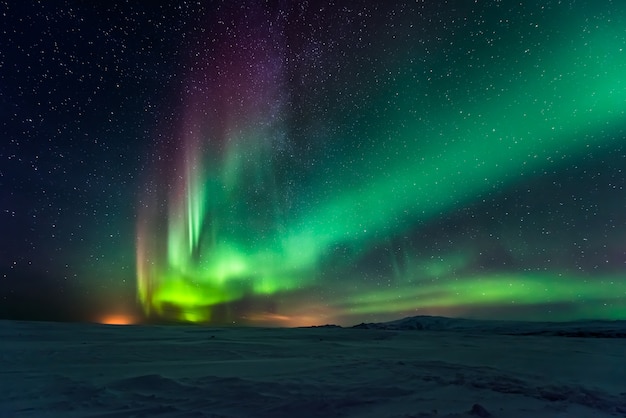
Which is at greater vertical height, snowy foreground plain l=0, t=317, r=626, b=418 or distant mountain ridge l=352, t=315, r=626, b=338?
snowy foreground plain l=0, t=317, r=626, b=418

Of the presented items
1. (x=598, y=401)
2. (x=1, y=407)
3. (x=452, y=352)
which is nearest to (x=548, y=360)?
(x=452, y=352)

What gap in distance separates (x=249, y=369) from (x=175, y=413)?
7.46 feet

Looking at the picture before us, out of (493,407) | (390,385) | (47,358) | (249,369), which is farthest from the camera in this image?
(47,358)

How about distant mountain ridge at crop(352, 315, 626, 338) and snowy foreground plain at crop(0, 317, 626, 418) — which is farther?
distant mountain ridge at crop(352, 315, 626, 338)

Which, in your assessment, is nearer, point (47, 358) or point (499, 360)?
point (47, 358)

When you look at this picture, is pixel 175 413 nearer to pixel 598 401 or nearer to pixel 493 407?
pixel 493 407

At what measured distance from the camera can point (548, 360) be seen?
23.4 ft

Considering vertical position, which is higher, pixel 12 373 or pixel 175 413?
pixel 12 373

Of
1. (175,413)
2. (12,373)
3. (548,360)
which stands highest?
(12,373)

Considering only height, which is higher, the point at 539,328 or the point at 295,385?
the point at 295,385

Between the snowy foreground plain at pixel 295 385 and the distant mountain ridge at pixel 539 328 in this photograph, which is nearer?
the snowy foreground plain at pixel 295 385

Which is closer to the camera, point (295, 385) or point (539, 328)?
point (295, 385)

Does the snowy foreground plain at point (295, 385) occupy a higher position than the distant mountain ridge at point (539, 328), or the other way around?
the snowy foreground plain at point (295, 385)

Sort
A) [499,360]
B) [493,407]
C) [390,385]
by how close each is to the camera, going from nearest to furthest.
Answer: [493,407]
[390,385]
[499,360]
